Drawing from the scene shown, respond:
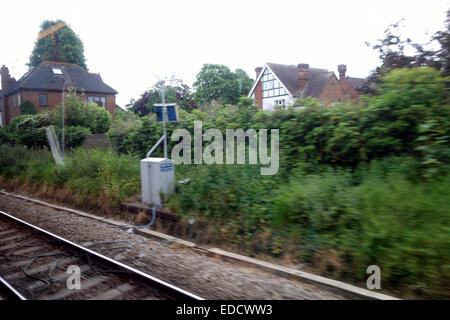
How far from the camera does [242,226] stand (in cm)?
626

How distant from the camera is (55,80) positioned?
39.2m

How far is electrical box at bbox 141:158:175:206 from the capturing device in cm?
796

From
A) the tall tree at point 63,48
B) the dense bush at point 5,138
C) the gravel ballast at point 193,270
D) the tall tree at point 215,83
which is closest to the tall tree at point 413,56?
the gravel ballast at point 193,270

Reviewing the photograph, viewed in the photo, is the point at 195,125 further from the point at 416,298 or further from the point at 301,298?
the point at 416,298

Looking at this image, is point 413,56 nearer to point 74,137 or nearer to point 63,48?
point 74,137

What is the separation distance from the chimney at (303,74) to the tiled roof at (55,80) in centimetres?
2427

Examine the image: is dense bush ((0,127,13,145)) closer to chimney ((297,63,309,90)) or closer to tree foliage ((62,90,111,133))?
tree foliage ((62,90,111,133))

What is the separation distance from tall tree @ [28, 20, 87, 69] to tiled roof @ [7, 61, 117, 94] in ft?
32.4

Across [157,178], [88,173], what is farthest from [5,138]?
[157,178]

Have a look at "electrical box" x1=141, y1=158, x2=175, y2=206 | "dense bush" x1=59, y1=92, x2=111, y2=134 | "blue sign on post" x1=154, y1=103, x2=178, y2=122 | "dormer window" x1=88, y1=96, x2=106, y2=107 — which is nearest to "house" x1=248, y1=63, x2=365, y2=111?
"dense bush" x1=59, y1=92, x2=111, y2=134

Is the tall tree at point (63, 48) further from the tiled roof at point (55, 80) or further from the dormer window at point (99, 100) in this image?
the dormer window at point (99, 100)

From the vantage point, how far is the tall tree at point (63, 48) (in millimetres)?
51875

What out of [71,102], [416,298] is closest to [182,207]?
[416,298]
